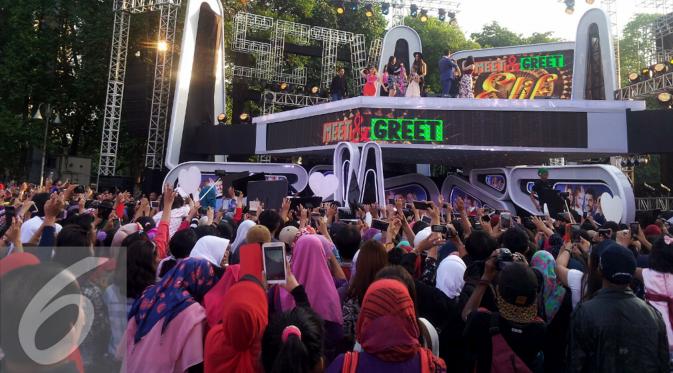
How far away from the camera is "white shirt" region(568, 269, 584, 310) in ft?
12.4

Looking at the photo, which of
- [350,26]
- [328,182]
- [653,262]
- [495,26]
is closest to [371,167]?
[328,182]

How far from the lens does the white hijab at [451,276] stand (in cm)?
379

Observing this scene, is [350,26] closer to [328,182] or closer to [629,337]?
[328,182]

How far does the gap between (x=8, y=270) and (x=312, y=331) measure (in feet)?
4.55

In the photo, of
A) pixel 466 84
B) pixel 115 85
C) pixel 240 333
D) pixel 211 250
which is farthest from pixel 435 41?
pixel 240 333

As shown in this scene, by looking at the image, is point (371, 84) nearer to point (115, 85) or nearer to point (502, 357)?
point (115, 85)

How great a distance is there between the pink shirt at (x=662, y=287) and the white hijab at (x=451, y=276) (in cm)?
130

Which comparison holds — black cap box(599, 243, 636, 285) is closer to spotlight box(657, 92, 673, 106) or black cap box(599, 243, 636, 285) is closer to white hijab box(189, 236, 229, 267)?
white hijab box(189, 236, 229, 267)

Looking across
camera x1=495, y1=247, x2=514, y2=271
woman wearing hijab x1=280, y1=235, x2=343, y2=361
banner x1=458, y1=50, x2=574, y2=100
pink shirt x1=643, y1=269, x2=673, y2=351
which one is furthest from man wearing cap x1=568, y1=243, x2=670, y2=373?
banner x1=458, y1=50, x2=574, y2=100

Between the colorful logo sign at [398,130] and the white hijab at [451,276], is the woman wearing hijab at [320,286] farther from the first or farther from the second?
the colorful logo sign at [398,130]

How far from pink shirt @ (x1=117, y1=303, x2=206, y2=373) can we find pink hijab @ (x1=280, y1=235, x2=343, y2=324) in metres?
0.73

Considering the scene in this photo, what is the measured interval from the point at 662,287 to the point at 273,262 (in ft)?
9.11

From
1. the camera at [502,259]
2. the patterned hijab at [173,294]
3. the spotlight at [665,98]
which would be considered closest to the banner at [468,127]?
the spotlight at [665,98]

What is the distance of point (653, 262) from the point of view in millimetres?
3705
